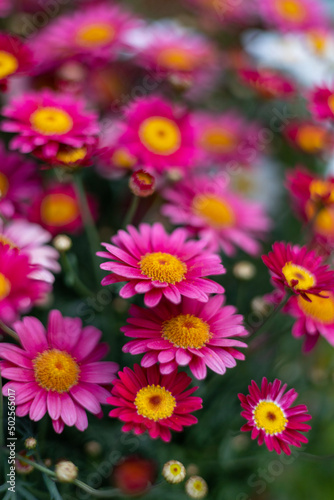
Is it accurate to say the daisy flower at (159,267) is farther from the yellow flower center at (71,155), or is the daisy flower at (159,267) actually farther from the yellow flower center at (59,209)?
the yellow flower center at (59,209)

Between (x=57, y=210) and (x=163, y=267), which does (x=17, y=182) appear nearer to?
(x=57, y=210)

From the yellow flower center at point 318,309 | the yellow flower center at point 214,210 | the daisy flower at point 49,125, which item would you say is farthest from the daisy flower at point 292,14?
the yellow flower center at point 318,309

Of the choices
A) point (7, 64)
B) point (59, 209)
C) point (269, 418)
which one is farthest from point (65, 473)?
point (7, 64)

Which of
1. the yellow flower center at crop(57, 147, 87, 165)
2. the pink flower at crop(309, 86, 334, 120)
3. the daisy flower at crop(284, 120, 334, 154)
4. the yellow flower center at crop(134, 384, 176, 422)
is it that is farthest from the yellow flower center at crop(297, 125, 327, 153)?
the yellow flower center at crop(134, 384, 176, 422)

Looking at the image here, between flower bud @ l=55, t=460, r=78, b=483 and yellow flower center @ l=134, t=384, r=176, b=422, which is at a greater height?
yellow flower center @ l=134, t=384, r=176, b=422

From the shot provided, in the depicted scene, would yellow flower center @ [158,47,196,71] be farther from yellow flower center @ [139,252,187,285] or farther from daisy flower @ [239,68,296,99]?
yellow flower center @ [139,252,187,285]

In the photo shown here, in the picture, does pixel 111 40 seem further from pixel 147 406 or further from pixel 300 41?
pixel 147 406
